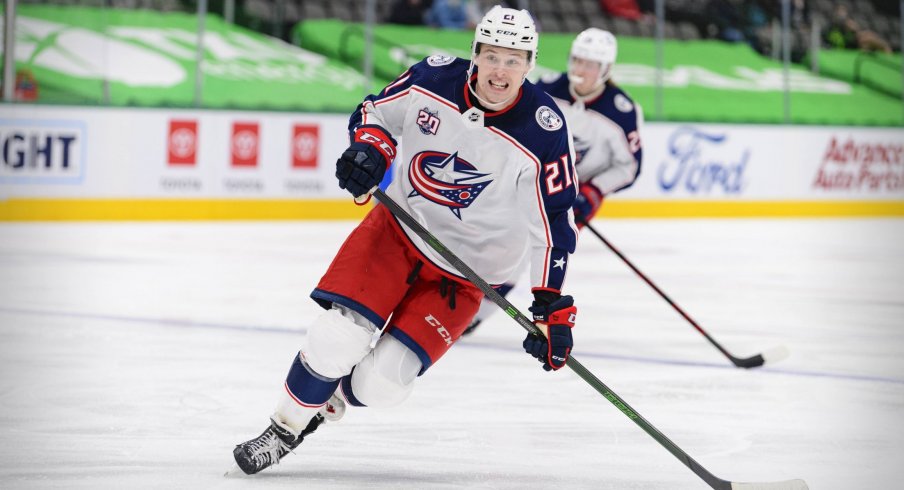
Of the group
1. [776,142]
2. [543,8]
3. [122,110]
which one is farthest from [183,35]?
[776,142]

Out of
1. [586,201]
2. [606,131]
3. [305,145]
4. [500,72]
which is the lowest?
[305,145]

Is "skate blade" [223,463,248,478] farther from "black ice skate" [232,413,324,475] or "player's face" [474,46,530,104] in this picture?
"player's face" [474,46,530,104]

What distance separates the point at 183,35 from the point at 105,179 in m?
1.82

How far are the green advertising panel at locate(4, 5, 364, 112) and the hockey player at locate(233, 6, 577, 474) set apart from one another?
639 centimetres

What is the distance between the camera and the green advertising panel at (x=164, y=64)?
9.12 metres

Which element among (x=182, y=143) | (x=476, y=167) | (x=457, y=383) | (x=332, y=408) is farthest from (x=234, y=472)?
(x=182, y=143)

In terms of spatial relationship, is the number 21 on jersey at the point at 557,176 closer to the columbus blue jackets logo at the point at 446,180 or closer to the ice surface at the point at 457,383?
the columbus blue jackets logo at the point at 446,180

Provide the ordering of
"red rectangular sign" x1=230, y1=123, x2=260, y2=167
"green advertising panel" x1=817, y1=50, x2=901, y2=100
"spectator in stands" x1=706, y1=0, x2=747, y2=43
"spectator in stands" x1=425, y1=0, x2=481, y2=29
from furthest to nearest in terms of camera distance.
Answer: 1. "spectator in stands" x1=706, y1=0, x2=747, y2=43
2. "green advertising panel" x1=817, y1=50, x2=901, y2=100
3. "spectator in stands" x1=425, y1=0, x2=481, y2=29
4. "red rectangular sign" x1=230, y1=123, x2=260, y2=167

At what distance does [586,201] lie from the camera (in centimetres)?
568

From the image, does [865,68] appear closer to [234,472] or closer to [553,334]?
[553,334]

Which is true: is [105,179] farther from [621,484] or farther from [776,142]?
[621,484]

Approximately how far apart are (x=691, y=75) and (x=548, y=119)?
10.3m

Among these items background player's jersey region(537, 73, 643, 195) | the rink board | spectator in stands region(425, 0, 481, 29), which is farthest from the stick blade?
spectator in stands region(425, 0, 481, 29)

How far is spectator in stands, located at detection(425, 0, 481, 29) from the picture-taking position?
1194cm
